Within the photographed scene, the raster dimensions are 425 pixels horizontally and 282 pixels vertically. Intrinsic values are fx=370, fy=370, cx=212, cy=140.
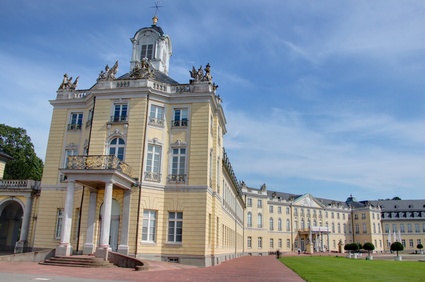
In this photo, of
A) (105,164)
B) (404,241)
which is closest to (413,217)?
(404,241)

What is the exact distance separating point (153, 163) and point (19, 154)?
31.5 metres

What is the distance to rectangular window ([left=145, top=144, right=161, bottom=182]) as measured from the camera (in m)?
25.7

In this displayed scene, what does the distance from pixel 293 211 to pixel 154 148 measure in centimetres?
7275

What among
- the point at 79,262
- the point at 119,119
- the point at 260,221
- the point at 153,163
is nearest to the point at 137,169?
the point at 153,163

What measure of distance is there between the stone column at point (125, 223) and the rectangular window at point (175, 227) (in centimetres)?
284

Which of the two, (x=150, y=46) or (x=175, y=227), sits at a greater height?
(x=150, y=46)

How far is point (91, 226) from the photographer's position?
24578 mm

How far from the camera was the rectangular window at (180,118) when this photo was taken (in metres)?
27.1

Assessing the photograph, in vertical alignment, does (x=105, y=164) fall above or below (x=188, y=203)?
above

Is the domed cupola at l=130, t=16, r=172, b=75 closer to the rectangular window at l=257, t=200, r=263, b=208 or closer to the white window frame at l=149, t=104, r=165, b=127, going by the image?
the white window frame at l=149, t=104, r=165, b=127

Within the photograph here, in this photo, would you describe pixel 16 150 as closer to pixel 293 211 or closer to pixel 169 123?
pixel 169 123

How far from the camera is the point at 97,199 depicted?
996 inches

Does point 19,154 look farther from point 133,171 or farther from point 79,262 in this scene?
point 79,262

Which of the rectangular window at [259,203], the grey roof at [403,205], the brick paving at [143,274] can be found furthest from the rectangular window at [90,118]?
the grey roof at [403,205]
